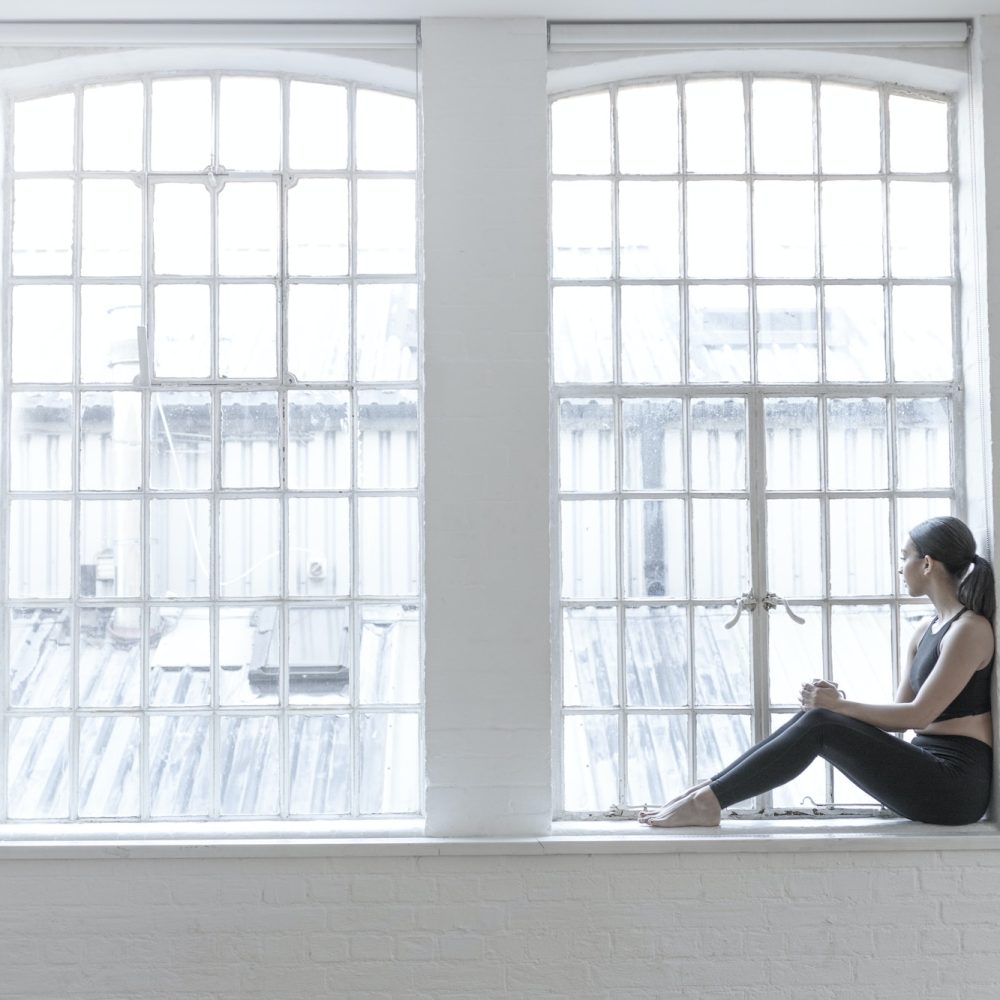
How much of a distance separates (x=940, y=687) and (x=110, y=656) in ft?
9.39

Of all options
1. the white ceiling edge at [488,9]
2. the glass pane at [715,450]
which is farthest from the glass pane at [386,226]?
the glass pane at [715,450]

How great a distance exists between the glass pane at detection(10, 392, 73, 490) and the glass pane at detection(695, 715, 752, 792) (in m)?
2.45

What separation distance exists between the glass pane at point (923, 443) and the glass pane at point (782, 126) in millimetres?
968

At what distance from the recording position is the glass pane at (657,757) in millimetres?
3861

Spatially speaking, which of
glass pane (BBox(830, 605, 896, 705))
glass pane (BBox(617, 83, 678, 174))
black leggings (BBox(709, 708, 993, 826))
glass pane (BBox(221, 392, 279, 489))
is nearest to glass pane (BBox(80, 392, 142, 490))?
glass pane (BBox(221, 392, 279, 489))

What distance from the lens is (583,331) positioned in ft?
12.9

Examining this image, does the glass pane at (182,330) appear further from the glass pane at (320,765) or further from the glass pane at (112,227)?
the glass pane at (320,765)

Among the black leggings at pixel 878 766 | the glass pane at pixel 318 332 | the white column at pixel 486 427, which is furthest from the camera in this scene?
the glass pane at pixel 318 332

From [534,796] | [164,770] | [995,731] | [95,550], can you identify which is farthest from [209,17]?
[995,731]

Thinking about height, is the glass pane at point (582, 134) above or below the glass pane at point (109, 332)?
above

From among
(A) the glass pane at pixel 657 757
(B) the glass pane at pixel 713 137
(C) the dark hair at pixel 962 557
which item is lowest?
(A) the glass pane at pixel 657 757

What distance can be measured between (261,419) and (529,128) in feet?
4.57

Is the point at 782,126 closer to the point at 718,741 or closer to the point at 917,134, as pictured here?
the point at 917,134

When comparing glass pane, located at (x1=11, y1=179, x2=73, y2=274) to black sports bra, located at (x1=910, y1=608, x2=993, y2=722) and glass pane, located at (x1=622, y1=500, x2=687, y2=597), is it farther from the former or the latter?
black sports bra, located at (x1=910, y1=608, x2=993, y2=722)
